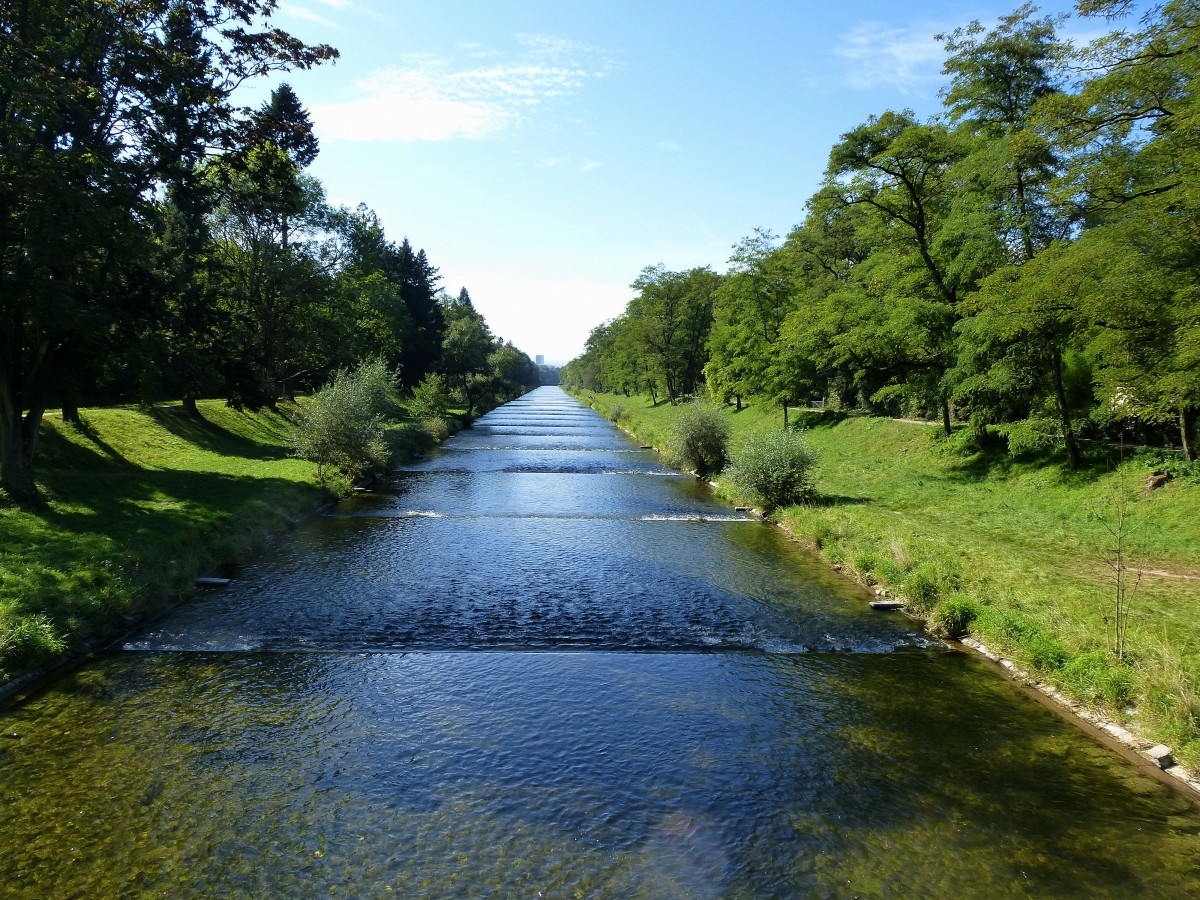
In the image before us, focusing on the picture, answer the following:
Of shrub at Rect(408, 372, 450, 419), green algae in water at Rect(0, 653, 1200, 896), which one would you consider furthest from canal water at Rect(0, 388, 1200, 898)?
shrub at Rect(408, 372, 450, 419)

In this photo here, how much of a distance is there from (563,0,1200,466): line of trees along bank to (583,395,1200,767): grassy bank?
75.9 inches

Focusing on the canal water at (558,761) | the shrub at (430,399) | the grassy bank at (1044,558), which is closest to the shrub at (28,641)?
the canal water at (558,761)

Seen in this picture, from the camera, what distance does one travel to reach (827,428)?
1724 inches

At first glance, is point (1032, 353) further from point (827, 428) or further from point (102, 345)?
point (102, 345)

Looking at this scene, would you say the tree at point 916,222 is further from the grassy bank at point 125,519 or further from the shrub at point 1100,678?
the grassy bank at point 125,519

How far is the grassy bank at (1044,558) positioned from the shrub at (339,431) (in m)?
16.0

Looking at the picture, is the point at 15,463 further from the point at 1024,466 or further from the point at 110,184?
the point at 1024,466

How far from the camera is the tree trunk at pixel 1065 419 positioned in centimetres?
2202

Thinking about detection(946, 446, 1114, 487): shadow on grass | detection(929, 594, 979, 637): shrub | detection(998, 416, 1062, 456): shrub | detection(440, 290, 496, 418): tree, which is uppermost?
detection(440, 290, 496, 418): tree

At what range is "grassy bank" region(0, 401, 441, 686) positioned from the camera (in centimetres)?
1253

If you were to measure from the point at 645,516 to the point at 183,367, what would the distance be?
16099mm

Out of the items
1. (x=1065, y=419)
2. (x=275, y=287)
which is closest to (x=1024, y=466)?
(x=1065, y=419)

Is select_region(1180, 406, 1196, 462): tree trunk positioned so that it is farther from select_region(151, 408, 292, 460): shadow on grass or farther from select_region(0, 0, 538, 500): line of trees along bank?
select_region(151, 408, 292, 460): shadow on grass

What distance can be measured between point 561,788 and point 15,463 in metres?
18.4
